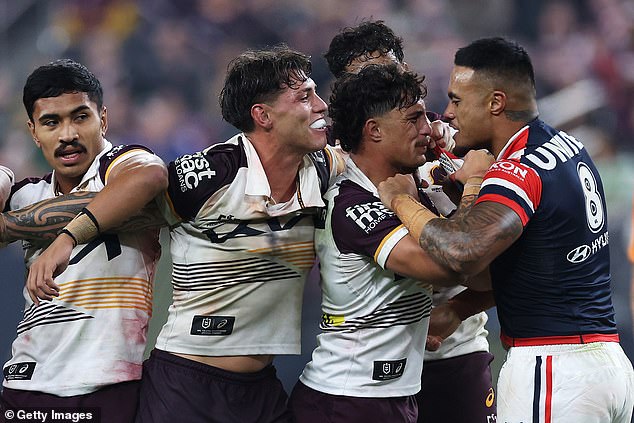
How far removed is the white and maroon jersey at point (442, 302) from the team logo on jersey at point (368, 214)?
654mm

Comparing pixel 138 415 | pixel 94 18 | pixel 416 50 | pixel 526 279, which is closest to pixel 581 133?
pixel 416 50

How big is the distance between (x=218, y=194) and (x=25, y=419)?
110 centimetres

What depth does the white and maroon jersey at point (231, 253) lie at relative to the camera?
11.1 ft

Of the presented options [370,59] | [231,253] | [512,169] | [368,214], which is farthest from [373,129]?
[370,59]

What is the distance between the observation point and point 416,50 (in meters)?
8.46

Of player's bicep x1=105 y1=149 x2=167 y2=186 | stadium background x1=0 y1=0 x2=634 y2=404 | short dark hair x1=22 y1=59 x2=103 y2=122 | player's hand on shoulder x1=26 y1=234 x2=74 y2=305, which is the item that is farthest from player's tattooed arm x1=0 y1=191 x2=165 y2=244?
stadium background x1=0 y1=0 x2=634 y2=404

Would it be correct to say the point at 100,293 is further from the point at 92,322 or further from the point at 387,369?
the point at 387,369

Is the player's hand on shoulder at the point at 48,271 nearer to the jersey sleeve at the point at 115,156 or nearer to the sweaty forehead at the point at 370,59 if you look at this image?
the jersey sleeve at the point at 115,156

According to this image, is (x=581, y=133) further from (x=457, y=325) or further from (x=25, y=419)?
(x=25, y=419)

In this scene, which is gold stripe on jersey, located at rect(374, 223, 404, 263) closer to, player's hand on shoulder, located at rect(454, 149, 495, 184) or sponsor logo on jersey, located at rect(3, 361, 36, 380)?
player's hand on shoulder, located at rect(454, 149, 495, 184)

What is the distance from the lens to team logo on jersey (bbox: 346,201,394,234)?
3.34 metres

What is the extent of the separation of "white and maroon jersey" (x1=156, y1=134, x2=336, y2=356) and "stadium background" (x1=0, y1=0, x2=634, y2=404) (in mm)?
4556

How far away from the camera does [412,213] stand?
10.8 ft

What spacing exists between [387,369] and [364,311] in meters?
0.22
